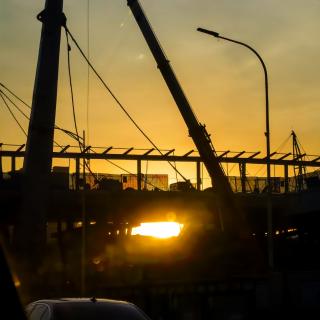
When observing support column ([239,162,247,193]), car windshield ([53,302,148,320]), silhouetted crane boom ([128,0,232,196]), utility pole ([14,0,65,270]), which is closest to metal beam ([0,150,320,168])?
Result: support column ([239,162,247,193])

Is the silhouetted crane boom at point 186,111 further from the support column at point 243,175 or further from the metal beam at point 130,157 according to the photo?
the support column at point 243,175

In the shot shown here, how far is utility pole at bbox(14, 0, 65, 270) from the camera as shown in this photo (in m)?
27.1

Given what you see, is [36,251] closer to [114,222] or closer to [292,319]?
[292,319]

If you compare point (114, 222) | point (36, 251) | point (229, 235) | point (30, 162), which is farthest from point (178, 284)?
point (114, 222)

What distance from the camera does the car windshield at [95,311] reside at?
10.8 m

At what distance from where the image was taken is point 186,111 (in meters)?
40.0

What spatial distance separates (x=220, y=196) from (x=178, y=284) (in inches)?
598

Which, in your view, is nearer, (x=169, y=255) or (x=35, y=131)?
(x=35, y=131)

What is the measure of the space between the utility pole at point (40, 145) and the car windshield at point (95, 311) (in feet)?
52.2

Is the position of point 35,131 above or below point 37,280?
above

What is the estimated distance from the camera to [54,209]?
53.8m

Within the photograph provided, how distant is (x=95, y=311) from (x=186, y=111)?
29575 millimetres

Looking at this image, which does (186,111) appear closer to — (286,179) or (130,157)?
(130,157)

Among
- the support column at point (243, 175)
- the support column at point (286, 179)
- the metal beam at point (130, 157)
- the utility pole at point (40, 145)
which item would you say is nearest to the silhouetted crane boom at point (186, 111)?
the utility pole at point (40, 145)
